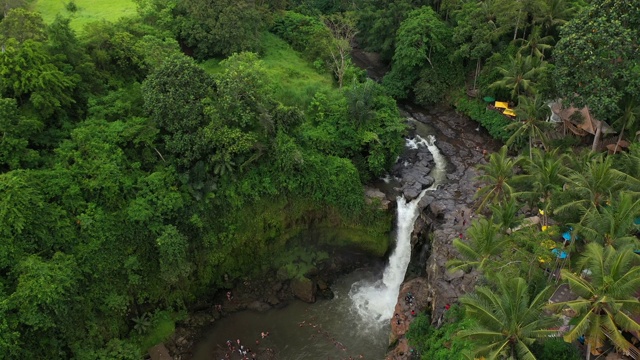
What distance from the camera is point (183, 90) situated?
2809cm

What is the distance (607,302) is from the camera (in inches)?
637

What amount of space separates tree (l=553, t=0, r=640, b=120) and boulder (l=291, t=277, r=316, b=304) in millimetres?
20180

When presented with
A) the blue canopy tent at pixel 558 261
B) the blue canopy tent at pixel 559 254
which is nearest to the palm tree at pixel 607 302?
the blue canopy tent at pixel 558 261

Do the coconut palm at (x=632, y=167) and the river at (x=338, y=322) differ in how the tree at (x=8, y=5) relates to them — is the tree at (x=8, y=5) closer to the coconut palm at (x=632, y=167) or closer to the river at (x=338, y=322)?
the river at (x=338, y=322)

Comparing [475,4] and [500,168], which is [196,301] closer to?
[500,168]

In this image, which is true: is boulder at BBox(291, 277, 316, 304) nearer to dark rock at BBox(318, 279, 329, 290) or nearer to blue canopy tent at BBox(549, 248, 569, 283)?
dark rock at BBox(318, 279, 329, 290)

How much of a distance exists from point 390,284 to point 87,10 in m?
33.5

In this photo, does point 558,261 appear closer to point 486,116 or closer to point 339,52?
point 486,116

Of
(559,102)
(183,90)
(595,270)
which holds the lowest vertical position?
(559,102)

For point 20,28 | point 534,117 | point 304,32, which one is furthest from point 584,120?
point 20,28

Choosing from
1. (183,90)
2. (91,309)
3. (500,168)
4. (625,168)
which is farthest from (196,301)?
(625,168)

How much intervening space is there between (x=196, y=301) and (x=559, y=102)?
30678 mm

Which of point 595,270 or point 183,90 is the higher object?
point 183,90

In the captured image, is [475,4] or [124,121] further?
[475,4]
